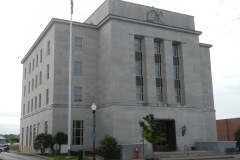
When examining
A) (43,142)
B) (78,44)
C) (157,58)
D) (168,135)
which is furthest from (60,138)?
(157,58)

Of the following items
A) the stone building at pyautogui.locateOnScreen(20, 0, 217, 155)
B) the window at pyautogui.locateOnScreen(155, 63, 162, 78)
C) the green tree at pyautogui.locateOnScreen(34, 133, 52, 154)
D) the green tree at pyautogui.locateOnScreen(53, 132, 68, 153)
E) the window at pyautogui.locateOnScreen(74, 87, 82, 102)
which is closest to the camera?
the green tree at pyautogui.locateOnScreen(53, 132, 68, 153)

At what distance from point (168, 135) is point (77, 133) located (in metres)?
12.3

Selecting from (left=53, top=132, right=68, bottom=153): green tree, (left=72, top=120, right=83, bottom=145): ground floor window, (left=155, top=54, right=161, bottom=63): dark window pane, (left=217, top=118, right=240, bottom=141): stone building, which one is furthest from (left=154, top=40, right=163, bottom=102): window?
(left=217, top=118, right=240, bottom=141): stone building

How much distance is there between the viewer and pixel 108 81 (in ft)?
138

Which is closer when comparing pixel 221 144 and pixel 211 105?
pixel 221 144

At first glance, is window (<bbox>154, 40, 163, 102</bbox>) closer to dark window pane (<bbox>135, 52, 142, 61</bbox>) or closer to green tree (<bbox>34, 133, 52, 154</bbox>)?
dark window pane (<bbox>135, 52, 142, 61</bbox>)

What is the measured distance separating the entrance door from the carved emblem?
46.6 ft

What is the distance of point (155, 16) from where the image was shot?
46.5m

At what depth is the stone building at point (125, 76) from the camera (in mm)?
41531

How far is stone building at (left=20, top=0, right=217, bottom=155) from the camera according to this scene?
41.5 m

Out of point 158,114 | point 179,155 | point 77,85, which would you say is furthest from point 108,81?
point 179,155

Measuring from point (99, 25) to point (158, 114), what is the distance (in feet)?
48.6

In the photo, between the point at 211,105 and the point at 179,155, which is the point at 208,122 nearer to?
the point at 211,105

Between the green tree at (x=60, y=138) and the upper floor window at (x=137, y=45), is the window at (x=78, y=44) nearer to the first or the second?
the upper floor window at (x=137, y=45)
